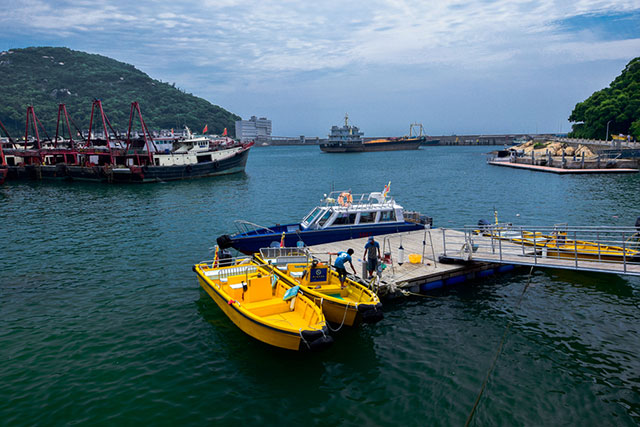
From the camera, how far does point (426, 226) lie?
2256cm

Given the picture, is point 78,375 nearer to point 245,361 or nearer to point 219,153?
point 245,361

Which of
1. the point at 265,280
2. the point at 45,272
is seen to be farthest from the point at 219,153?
the point at 265,280

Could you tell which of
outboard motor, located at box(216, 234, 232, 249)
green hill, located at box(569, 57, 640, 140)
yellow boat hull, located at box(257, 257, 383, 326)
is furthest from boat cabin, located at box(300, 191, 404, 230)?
green hill, located at box(569, 57, 640, 140)

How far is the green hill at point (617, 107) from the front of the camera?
81062 mm

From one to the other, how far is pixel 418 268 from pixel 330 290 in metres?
4.71

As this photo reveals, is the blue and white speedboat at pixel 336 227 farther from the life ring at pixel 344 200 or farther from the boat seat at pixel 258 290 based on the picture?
the boat seat at pixel 258 290

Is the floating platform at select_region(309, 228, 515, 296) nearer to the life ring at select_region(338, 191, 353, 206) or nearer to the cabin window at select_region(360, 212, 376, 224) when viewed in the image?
the cabin window at select_region(360, 212, 376, 224)

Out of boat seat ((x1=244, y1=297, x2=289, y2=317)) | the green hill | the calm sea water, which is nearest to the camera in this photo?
the calm sea water

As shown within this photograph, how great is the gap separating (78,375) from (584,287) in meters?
19.2

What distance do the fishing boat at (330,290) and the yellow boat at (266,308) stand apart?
486 mm

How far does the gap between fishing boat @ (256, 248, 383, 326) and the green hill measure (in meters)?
86.8

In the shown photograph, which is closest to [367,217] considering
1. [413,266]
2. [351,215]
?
[351,215]

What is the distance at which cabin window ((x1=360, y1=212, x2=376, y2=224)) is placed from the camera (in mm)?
21516

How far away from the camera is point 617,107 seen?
8338 cm
